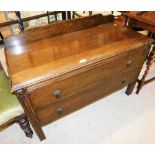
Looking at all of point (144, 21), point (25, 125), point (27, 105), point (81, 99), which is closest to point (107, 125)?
point (81, 99)

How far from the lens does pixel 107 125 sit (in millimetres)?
1587

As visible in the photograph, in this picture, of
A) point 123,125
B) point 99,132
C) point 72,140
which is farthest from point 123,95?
point 72,140

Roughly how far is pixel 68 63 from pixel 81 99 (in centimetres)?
41

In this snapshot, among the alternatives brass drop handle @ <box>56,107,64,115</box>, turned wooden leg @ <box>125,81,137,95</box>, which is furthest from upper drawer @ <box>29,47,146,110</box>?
turned wooden leg @ <box>125,81,137,95</box>

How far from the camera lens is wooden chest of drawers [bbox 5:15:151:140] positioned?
3.21ft

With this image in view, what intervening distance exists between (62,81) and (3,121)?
52cm

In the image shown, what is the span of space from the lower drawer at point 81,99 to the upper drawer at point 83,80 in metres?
0.04

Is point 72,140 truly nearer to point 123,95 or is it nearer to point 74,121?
point 74,121

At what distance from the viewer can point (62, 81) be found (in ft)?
3.41

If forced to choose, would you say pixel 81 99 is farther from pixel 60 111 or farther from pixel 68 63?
pixel 68 63

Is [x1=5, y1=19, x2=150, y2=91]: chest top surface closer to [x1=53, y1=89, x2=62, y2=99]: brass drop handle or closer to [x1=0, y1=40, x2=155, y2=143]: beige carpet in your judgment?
[x1=53, y1=89, x2=62, y2=99]: brass drop handle

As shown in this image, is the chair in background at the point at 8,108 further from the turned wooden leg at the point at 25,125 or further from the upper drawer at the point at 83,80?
the upper drawer at the point at 83,80

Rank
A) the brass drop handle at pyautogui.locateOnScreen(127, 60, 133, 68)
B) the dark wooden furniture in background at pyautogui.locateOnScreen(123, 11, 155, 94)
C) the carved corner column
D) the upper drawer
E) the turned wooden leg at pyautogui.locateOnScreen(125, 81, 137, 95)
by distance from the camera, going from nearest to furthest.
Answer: the carved corner column → the upper drawer → the brass drop handle at pyautogui.locateOnScreen(127, 60, 133, 68) → the dark wooden furniture in background at pyautogui.locateOnScreen(123, 11, 155, 94) → the turned wooden leg at pyautogui.locateOnScreen(125, 81, 137, 95)

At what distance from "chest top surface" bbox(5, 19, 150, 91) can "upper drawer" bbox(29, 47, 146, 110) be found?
0.08 m
